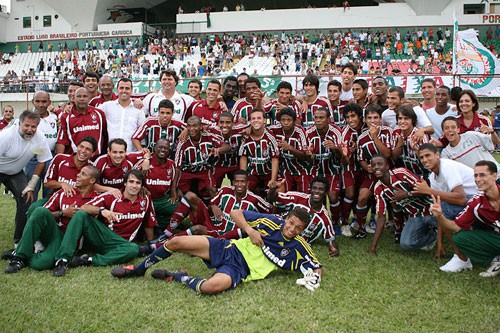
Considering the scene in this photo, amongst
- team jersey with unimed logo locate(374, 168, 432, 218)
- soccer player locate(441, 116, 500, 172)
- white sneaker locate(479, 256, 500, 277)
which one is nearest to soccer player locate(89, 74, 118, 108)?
team jersey with unimed logo locate(374, 168, 432, 218)

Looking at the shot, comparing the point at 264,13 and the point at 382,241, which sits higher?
the point at 264,13

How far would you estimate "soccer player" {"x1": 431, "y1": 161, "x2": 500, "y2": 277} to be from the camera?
4.26m

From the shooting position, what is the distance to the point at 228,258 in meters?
4.43

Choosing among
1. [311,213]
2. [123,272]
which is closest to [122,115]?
[123,272]

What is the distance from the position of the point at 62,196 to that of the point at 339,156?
3.88 m

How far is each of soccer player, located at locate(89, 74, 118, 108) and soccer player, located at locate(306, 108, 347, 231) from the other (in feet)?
11.0

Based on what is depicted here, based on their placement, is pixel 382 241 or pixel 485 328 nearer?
pixel 485 328

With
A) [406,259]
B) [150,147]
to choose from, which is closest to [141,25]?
[150,147]

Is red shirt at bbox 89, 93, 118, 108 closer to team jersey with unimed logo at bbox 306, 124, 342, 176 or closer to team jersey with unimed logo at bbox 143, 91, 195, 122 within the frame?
team jersey with unimed logo at bbox 143, 91, 195, 122

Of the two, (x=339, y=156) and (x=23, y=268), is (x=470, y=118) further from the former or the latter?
(x=23, y=268)

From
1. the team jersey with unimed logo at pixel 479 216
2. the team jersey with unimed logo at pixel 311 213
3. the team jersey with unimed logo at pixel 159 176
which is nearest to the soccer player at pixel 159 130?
the team jersey with unimed logo at pixel 159 176

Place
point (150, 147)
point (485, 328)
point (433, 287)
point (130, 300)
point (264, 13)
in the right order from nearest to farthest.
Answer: point (485, 328), point (130, 300), point (433, 287), point (150, 147), point (264, 13)

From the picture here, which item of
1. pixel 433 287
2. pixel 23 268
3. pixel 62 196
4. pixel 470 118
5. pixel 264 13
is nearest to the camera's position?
pixel 433 287

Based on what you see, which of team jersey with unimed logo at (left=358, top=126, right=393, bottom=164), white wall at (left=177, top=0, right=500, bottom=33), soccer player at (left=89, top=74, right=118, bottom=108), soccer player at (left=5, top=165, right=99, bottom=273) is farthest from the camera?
white wall at (left=177, top=0, right=500, bottom=33)
